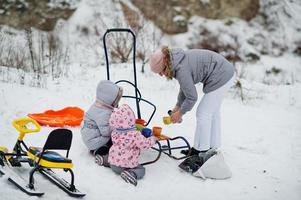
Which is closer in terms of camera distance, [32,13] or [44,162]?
[44,162]

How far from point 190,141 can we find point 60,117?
2.06 meters

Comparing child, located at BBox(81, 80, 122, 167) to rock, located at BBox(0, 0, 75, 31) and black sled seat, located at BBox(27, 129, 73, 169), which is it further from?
rock, located at BBox(0, 0, 75, 31)

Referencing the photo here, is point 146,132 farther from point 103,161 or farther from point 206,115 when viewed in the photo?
point 206,115

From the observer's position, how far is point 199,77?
487 centimetres

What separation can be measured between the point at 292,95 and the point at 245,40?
19.5 feet

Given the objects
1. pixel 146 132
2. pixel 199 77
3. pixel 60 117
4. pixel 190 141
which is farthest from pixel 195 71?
pixel 60 117

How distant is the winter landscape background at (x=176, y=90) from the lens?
4.64 meters

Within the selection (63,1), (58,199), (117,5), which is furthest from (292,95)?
(63,1)

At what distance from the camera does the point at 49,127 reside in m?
5.80

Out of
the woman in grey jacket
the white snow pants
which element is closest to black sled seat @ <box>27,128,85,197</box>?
the woman in grey jacket

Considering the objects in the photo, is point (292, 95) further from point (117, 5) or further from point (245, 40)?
point (117, 5)

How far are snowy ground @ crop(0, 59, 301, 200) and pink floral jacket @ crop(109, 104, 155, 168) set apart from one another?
240 mm

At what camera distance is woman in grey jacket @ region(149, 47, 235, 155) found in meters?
4.70

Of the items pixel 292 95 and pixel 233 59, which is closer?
pixel 292 95
